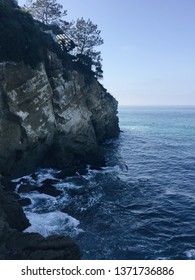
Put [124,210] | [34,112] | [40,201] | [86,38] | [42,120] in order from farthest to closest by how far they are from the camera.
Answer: [86,38], [42,120], [34,112], [40,201], [124,210]

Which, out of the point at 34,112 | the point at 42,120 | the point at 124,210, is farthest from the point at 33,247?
the point at 42,120

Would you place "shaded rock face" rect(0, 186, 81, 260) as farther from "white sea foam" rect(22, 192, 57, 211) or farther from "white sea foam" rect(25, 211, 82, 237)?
"white sea foam" rect(22, 192, 57, 211)

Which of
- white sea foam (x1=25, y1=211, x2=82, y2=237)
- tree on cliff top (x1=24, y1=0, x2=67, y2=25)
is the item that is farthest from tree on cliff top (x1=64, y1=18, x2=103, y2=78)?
white sea foam (x1=25, y1=211, x2=82, y2=237)

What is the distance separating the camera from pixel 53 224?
24578 millimetres

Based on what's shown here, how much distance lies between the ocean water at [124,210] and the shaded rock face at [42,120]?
2.57 m

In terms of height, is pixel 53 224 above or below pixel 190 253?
above

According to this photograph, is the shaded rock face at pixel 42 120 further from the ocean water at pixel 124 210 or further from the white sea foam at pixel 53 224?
the white sea foam at pixel 53 224

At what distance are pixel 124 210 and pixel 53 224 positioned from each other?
7022 millimetres

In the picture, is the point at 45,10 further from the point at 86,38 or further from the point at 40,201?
the point at 40,201

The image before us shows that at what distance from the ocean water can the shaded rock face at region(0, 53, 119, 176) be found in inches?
101

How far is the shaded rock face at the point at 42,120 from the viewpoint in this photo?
31.8 meters

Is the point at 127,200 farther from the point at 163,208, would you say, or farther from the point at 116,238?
the point at 116,238

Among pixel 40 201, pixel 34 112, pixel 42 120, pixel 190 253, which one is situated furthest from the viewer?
pixel 42 120

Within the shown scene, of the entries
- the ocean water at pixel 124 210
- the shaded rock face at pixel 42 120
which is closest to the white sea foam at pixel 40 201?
the ocean water at pixel 124 210
